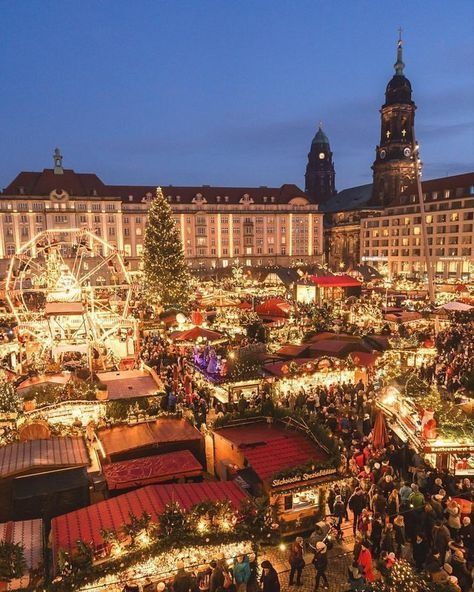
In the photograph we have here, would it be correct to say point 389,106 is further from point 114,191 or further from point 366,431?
point 366,431

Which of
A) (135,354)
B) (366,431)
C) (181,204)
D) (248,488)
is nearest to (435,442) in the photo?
(248,488)

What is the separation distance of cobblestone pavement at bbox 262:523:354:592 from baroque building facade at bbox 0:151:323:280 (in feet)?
217

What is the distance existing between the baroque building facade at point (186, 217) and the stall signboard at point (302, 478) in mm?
65852

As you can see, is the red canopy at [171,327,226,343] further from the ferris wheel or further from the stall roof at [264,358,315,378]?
the stall roof at [264,358,315,378]

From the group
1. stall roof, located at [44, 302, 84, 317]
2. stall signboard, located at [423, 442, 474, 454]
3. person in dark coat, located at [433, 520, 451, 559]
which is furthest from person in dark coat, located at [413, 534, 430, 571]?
stall roof, located at [44, 302, 84, 317]

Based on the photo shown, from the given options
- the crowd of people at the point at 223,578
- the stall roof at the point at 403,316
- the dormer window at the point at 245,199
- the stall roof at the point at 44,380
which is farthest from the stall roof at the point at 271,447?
the dormer window at the point at 245,199

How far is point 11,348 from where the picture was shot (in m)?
21.9

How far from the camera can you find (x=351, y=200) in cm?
10425

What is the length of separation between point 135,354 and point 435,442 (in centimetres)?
1452

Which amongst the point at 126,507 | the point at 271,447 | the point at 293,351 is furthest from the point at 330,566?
the point at 293,351

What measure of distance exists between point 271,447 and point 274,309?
755 inches

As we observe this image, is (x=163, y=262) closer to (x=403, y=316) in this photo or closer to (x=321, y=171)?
(x=403, y=316)

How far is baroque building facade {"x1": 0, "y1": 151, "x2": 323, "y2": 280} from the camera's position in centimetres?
7050

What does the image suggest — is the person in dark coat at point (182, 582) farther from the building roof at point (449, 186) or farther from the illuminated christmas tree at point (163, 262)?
the building roof at point (449, 186)
